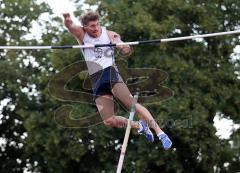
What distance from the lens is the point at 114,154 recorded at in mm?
16906

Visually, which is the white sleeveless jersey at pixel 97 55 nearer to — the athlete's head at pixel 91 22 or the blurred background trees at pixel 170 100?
the athlete's head at pixel 91 22

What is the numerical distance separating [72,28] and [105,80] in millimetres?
620

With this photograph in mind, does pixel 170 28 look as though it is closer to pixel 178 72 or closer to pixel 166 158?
pixel 178 72

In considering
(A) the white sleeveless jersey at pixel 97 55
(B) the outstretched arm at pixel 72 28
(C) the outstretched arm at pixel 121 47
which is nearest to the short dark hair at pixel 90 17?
(B) the outstretched arm at pixel 72 28

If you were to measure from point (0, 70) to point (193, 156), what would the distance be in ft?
18.7

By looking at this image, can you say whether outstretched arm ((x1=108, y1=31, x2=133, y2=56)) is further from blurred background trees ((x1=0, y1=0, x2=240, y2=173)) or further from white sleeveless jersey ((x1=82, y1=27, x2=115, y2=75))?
blurred background trees ((x1=0, y1=0, x2=240, y2=173))

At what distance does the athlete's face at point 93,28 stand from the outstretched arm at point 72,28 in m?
0.06

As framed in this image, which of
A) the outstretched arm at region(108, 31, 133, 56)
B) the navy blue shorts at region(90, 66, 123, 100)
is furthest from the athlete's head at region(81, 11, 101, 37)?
the navy blue shorts at region(90, 66, 123, 100)

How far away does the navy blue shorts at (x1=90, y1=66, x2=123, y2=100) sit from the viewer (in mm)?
6707

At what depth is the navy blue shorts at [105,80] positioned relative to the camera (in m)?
6.71

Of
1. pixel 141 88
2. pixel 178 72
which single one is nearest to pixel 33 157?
pixel 178 72

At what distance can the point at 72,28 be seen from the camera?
21.4 feet

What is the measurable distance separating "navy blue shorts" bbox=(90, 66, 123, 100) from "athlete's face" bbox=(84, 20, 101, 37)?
1.21ft

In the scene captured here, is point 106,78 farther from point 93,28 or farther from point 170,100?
point 170,100
